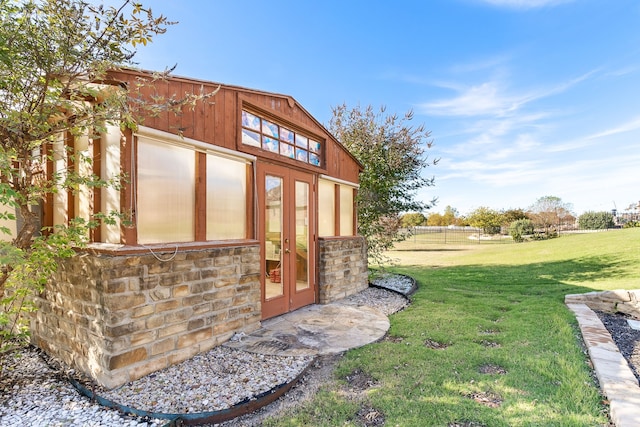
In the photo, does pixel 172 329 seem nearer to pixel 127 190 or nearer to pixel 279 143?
pixel 127 190

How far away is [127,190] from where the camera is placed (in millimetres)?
2998

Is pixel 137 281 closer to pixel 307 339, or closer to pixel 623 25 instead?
pixel 307 339

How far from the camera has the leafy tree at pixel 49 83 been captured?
2.43m

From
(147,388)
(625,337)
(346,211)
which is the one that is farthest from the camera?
(346,211)

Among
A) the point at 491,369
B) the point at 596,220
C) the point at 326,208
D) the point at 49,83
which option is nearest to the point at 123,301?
the point at 49,83

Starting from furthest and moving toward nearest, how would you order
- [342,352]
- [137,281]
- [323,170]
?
1. [323,170]
2. [342,352]
3. [137,281]

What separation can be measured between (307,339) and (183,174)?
2.60 meters

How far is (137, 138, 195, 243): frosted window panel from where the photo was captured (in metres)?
3.19

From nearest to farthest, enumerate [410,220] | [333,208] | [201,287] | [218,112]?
[201,287] → [218,112] → [333,208] → [410,220]

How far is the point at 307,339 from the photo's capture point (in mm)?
3938

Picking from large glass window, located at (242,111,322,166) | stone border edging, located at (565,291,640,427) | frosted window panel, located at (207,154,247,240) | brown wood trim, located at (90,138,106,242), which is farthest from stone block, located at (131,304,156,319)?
stone border edging, located at (565,291,640,427)

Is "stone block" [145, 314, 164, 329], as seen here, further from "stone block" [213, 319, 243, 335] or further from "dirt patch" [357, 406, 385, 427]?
"dirt patch" [357, 406, 385, 427]

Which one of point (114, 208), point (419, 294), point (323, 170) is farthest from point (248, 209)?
point (419, 294)

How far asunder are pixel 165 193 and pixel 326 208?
3578 mm
